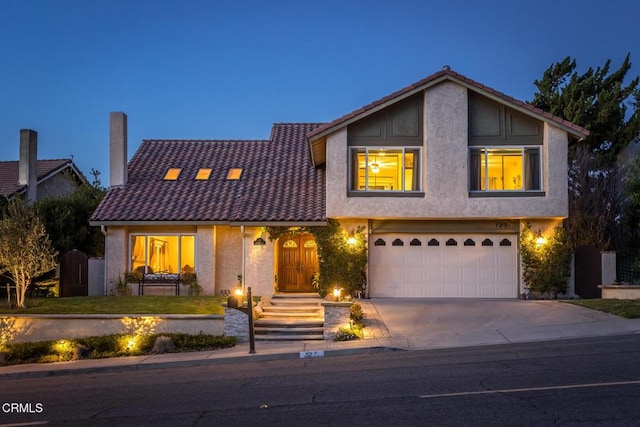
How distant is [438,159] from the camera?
2141 cm

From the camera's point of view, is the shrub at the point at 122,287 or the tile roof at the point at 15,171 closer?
the shrub at the point at 122,287

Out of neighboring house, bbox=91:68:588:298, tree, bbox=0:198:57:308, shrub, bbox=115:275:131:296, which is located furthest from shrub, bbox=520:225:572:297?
tree, bbox=0:198:57:308

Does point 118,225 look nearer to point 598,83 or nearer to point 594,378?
point 594,378

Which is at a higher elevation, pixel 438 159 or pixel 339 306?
pixel 438 159

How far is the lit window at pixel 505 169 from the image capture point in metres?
21.6

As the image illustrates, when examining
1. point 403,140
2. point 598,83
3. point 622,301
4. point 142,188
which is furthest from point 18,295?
point 598,83

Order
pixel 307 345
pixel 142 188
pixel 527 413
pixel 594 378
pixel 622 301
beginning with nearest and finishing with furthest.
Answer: pixel 527 413 < pixel 594 378 < pixel 307 345 < pixel 622 301 < pixel 142 188

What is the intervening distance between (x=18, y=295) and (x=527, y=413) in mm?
15248

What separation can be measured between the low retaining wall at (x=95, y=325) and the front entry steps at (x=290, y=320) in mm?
1442

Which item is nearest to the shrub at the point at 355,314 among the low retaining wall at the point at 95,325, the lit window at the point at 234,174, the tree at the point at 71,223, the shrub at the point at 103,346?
the shrub at the point at 103,346

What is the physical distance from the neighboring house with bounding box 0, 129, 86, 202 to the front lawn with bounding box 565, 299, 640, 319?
70.1ft

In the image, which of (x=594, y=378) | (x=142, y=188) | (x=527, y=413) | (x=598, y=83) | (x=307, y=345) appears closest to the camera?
(x=527, y=413)

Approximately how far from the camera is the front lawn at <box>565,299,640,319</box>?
57.1 feet

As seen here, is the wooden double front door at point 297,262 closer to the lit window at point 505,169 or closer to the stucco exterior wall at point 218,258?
the stucco exterior wall at point 218,258
